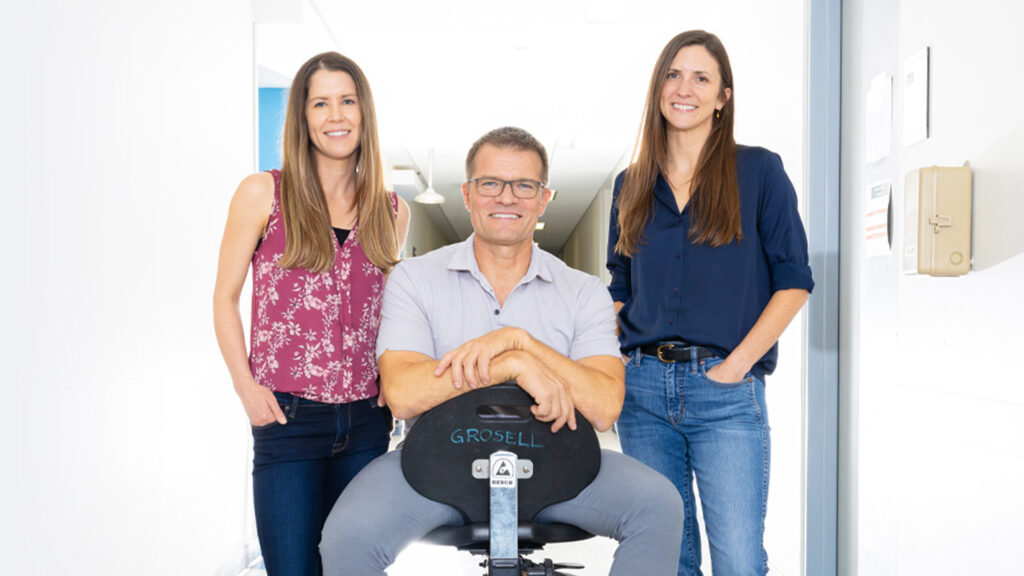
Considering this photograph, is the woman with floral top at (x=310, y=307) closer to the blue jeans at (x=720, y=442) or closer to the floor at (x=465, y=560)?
the blue jeans at (x=720, y=442)

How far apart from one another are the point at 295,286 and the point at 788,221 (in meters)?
1.14

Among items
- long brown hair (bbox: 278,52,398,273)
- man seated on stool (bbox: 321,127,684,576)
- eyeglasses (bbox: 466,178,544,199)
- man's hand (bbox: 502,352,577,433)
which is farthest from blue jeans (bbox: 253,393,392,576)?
eyeglasses (bbox: 466,178,544,199)

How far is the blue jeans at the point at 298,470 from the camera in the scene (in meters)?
1.71

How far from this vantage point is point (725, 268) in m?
1.76

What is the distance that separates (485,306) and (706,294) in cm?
51

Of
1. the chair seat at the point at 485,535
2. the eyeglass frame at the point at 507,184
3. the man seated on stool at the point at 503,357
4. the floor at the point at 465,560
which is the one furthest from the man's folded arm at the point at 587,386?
the floor at the point at 465,560

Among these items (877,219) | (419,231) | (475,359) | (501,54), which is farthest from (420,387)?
(419,231)

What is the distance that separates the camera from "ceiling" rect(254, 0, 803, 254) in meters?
4.12

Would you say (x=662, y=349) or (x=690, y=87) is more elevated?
(x=690, y=87)

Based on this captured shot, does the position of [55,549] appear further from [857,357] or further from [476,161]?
[857,357]

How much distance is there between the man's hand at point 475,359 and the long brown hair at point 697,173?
0.48 meters

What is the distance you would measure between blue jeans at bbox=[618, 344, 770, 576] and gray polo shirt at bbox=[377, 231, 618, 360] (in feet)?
0.50

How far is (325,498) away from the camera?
180 cm

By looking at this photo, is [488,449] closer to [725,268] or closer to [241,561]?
[725,268]
